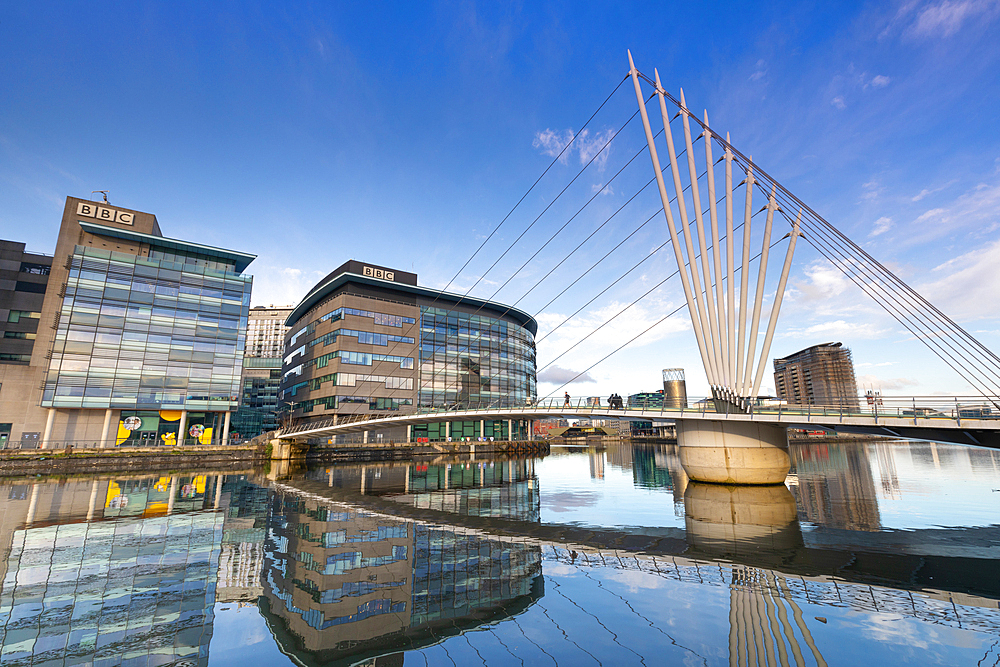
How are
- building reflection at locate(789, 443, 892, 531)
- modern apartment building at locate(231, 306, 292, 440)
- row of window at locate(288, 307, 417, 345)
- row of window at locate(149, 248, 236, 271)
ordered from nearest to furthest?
building reflection at locate(789, 443, 892, 531) → row of window at locate(149, 248, 236, 271) → row of window at locate(288, 307, 417, 345) → modern apartment building at locate(231, 306, 292, 440)

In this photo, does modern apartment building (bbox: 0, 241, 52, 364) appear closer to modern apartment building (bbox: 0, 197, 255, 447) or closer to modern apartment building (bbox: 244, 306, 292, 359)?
modern apartment building (bbox: 0, 197, 255, 447)

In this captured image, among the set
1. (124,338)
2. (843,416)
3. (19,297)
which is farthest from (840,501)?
(19,297)

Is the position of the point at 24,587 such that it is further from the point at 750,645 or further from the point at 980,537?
the point at 980,537

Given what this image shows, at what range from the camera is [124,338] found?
194ft

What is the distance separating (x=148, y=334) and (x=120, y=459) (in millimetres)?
20475

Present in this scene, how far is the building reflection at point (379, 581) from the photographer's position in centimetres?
865

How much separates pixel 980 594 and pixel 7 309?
94.7 m

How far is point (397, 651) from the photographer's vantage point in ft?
26.1

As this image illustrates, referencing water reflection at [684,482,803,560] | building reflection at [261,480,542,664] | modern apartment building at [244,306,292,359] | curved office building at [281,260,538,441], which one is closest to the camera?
building reflection at [261,480,542,664]

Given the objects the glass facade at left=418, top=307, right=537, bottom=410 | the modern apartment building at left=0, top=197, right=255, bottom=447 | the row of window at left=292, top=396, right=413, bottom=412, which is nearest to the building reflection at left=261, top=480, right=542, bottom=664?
the modern apartment building at left=0, top=197, right=255, bottom=447

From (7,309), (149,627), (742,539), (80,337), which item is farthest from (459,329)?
(149,627)

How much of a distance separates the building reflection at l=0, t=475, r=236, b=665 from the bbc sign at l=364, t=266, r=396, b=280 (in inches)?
2447

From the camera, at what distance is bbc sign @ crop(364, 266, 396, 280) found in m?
82.4

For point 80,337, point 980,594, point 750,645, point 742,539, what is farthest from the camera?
point 80,337
